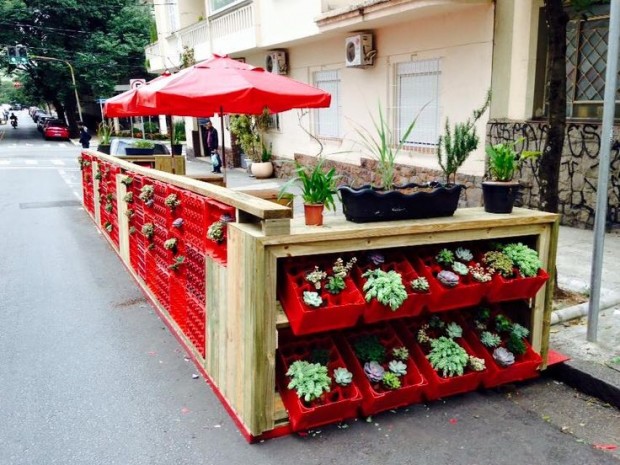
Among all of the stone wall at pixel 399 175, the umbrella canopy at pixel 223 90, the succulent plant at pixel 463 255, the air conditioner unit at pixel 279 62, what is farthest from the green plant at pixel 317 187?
the air conditioner unit at pixel 279 62

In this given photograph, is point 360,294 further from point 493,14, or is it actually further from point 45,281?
point 493,14

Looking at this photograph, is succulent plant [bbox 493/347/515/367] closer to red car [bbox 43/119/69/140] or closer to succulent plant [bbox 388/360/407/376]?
succulent plant [bbox 388/360/407/376]

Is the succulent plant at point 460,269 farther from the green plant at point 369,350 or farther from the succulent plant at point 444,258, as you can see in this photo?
the green plant at point 369,350

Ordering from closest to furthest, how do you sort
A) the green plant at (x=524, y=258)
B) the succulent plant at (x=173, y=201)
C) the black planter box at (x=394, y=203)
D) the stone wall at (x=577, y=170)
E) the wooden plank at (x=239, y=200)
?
the wooden plank at (x=239, y=200) → the black planter box at (x=394, y=203) → the green plant at (x=524, y=258) → the succulent plant at (x=173, y=201) → the stone wall at (x=577, y=170)

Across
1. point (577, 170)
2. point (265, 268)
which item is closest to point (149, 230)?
point (265, 268)

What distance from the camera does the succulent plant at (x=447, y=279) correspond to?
12.1ft

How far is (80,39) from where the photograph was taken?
40.2 meters

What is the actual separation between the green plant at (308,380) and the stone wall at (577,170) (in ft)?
17.7

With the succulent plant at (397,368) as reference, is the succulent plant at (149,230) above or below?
above

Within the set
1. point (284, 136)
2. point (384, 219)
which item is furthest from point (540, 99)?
point (284, 136)

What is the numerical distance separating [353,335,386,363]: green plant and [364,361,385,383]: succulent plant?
0.14 ft

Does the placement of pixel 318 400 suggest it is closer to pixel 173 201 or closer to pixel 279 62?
pixel 173 201

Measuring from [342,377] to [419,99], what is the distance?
8785 millimetres

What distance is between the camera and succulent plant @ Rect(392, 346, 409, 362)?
379 centimetres
